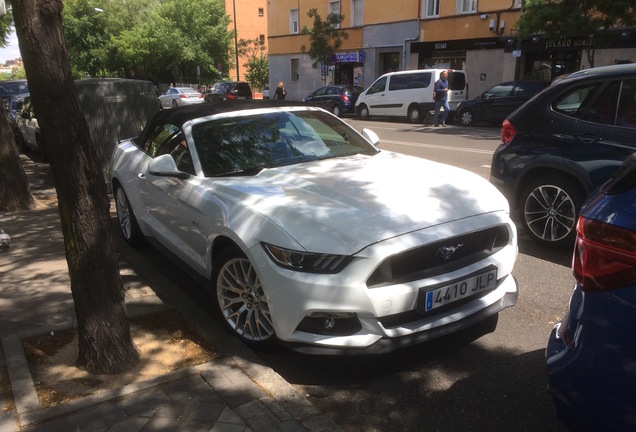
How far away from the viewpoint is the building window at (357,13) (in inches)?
1289

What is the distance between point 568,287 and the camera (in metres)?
4.46

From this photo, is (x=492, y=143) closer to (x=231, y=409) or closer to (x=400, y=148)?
(x=400, y=148)

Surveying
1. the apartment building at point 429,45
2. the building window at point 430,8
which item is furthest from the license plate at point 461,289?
the building window at point 430,8

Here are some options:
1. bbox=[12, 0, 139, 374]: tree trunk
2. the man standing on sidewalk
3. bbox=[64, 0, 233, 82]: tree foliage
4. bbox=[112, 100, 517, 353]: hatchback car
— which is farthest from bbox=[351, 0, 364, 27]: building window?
bbox=[12, 0, 139, 374]: tree trunk

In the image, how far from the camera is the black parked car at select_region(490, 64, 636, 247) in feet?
15.4

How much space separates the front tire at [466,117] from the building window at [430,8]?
35.3 feet

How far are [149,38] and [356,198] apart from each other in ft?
161

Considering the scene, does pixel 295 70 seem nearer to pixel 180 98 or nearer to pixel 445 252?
pixel 180 98

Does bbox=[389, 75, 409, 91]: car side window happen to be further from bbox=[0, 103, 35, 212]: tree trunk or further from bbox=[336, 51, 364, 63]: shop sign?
bbox=[0, 103, 35, 212]: tree trunk

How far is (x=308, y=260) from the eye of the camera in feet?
9.95

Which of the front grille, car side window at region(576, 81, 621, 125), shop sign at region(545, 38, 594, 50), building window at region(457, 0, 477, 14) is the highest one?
building window at region(457, 0, 477, 14)

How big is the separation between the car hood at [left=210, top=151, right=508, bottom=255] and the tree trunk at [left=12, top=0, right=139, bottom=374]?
908 mm

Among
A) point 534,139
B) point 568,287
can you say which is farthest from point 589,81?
point 568,287

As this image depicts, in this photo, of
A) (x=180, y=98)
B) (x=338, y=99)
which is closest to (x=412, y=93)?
(x=338, y=99)
